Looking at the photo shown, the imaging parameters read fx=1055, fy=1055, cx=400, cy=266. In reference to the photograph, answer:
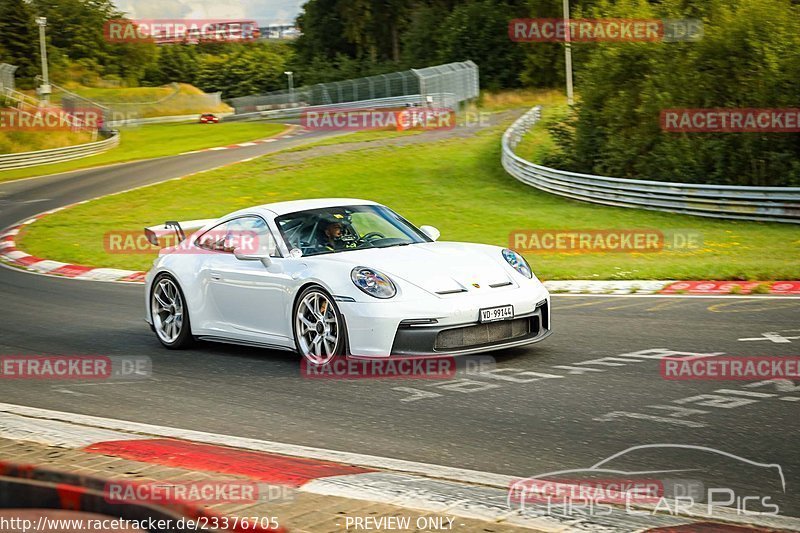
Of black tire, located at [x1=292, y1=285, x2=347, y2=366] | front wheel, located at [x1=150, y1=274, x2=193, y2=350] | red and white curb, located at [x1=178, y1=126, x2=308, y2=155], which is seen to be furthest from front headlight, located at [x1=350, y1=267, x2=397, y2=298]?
red and white curb, located at [x1=178, y1=126, x2=308, y2=155]

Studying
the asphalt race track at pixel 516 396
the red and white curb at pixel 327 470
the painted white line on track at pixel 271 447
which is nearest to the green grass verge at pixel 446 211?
the asphalt race track at pixel 516 396

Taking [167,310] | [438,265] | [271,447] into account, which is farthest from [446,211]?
[271,447]

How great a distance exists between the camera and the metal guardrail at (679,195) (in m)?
20.6

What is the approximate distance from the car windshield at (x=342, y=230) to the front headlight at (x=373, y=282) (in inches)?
29.8

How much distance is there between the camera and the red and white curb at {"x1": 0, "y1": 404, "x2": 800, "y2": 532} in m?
4.24

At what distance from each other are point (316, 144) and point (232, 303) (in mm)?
30209

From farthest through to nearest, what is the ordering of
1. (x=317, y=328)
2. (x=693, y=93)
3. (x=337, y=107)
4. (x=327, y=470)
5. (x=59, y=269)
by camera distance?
1. (x=337, y=107)
2. (x=693, y=93)
3. (x=59, y=269)
4. (x=317, y=328)
5. (x=327, y=470)

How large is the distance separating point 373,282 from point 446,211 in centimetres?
1620

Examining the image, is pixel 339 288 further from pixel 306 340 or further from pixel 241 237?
pixel 241 237

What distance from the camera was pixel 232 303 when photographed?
9320mm

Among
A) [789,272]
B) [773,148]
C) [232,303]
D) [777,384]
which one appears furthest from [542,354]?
[773,148]

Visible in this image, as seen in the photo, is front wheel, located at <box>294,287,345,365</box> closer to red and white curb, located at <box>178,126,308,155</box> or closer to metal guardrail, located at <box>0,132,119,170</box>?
red and white curb, located at <box>178,126,308,155</box>

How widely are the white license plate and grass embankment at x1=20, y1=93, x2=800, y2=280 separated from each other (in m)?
5.53

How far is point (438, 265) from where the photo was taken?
8492 millimetres
